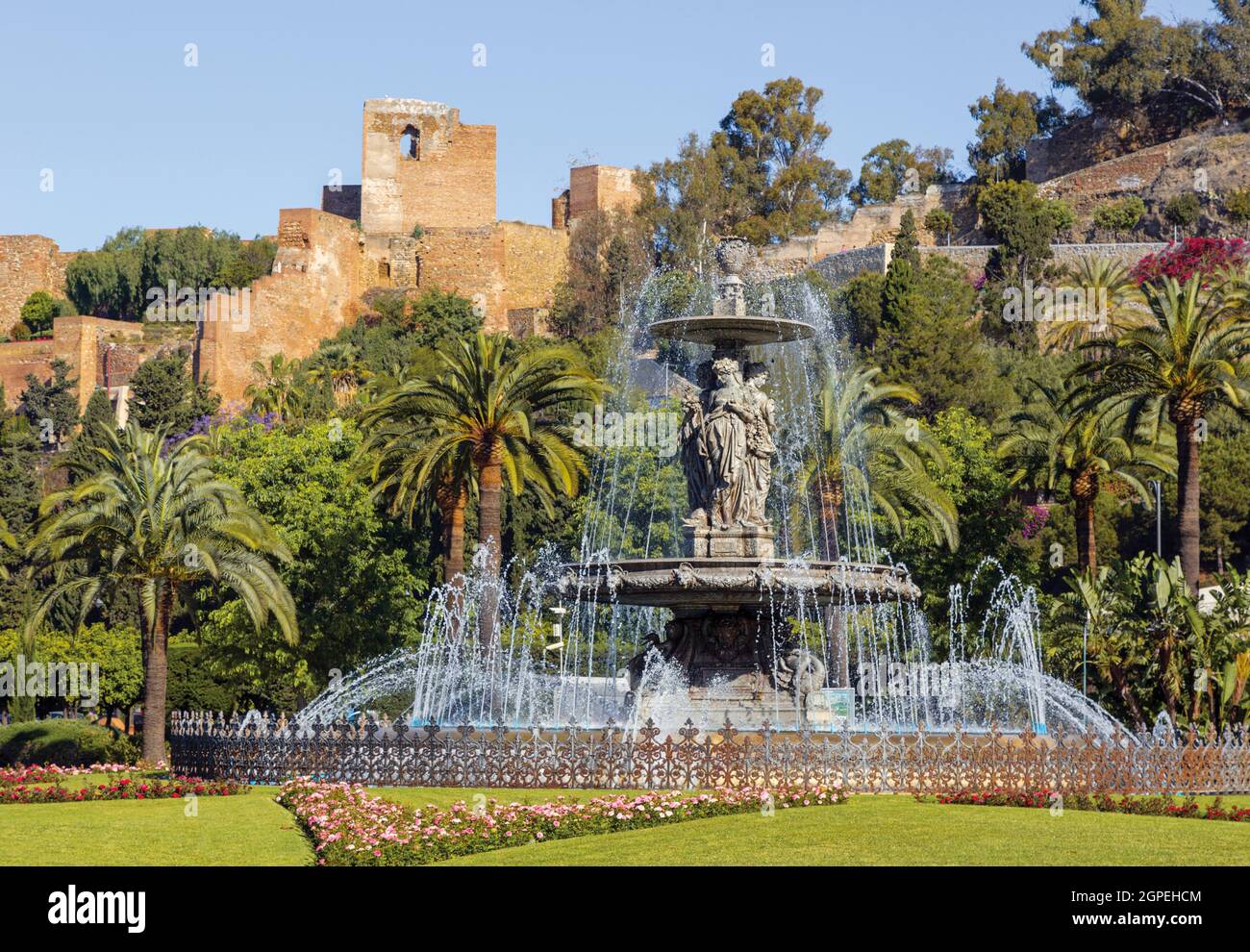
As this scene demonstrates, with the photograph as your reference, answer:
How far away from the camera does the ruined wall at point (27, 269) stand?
322 ft

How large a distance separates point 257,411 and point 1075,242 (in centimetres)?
3680

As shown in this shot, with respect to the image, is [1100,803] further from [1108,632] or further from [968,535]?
[968,535]

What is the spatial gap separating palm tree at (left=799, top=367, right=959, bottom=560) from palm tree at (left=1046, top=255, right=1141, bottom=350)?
28.1 meters

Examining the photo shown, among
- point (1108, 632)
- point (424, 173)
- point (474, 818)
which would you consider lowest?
point (474, 818)

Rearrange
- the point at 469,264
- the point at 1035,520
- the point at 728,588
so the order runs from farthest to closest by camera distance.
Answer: the point at 469,264 → the point at 1035,520 → the point at 728,588

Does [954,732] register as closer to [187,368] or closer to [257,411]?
[257,411]

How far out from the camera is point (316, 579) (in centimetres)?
4581

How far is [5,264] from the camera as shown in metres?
98.8

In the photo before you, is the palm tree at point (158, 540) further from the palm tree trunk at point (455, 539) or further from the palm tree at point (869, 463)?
the palm tree at point (869, 463)

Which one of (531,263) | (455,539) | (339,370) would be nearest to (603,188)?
(531,263)

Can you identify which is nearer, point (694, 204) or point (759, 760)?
point (759, 760)

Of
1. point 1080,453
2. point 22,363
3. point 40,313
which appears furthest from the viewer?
point 40,313

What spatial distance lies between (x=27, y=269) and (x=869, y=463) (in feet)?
216

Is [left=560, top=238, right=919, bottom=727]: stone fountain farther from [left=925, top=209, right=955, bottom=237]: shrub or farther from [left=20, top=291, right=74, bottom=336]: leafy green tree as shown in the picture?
[left=20, top=291, right=74, bottom=336]: leafy green tree
